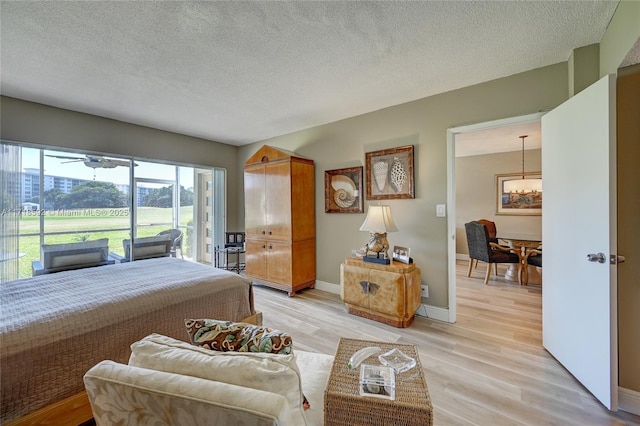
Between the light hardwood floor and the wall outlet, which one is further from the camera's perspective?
the wall outlet

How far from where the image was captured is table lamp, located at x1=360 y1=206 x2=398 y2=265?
8.94 feet

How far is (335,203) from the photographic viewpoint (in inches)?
144

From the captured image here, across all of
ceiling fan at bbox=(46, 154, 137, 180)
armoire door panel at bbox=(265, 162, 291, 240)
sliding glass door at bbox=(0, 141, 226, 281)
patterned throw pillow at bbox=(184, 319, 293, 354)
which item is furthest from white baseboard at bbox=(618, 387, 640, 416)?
ceiling fan at bbox=(46, 154, 137, 180)

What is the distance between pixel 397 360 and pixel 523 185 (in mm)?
5754

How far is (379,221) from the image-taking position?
108 inches

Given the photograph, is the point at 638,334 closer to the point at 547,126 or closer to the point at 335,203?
the point at 547,126

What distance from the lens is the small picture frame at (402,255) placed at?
2.72 meters

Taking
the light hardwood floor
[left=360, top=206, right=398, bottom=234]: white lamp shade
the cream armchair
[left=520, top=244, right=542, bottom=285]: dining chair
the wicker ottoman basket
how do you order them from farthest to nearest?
[left=520, top=244, right=542, bottom=285]: dining chair, [left=360, top=206, right=398, bottom=234]: white lamp shade, the light hardwood floor, the wicker ottoman basket, the cream armchair

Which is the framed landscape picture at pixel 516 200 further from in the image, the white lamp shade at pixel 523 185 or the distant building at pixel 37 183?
the distant building at pixel 37 183

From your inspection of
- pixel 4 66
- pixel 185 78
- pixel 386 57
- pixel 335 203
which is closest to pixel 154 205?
pixel 4 66

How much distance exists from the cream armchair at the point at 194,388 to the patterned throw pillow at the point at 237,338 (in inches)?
4.0

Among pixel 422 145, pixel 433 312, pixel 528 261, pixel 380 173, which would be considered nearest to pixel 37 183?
pixel 380 173

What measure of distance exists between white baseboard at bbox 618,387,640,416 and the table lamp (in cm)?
173

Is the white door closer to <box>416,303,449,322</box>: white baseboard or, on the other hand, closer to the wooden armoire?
<box>416,303,449,322</box>: white baseboard
